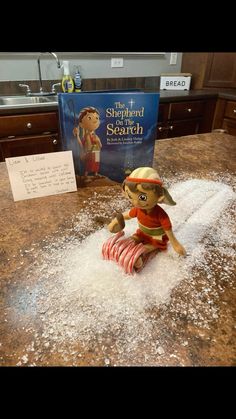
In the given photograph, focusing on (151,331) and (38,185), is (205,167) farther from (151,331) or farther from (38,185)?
(151,331)

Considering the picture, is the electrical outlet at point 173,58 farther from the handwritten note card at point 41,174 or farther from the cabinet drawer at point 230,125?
the handwritten note card at point 41,174

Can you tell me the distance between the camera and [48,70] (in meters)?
2.35

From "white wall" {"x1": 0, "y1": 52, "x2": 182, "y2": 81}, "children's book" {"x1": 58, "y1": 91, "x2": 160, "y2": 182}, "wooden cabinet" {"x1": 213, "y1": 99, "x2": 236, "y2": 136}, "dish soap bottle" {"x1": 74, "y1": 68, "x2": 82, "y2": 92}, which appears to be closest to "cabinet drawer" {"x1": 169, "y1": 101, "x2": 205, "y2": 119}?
"wooden cabinet" {"x1": 213, "y1": 99, "x2": 236, "y2": 136}

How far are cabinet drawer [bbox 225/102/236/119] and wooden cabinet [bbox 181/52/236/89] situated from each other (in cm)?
34

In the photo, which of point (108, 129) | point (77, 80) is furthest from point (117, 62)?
point (108, 129)

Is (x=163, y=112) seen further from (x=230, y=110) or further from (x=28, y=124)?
(x=28, y=124)

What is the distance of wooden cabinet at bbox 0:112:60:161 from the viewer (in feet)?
5.95

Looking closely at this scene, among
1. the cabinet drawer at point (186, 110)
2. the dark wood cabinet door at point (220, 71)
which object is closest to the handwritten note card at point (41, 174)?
the cabinet drawer at point (186, 110)

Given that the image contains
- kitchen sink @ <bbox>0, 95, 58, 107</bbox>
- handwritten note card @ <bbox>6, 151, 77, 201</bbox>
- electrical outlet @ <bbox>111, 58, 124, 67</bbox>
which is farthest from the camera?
electrical outlet @ <bbox>111, 58, 124, 67</bbox>

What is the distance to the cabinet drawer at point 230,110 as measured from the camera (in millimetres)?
2498

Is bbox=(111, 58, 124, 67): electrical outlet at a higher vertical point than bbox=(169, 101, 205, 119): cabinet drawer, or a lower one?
higher

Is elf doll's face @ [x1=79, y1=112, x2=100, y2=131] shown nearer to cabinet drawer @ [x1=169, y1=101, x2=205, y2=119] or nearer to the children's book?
the children's book

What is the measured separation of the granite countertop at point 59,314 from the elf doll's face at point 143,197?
16 centimetres
